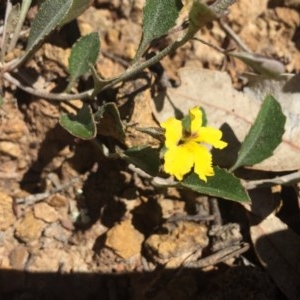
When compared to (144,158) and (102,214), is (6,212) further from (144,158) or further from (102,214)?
(144,158)

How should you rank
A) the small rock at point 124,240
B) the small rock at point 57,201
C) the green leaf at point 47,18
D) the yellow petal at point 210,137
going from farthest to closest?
1. the small rock at point 57,201
2. the small rock at point 124,240
3. the yellow petal at point 210,137
4. the green leaf at point 47,18

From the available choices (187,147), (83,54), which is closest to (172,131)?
(187,147)

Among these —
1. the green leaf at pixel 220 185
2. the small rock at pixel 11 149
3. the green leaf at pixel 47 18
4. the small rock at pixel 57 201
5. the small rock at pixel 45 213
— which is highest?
the green leaf at pixel 47 18

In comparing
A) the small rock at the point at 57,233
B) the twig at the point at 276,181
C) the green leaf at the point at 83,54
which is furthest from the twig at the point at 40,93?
the twig at the point at 276,181

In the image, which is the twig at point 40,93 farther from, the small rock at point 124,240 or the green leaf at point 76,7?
the small rock at point 124,240

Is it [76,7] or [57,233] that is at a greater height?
[76,7]

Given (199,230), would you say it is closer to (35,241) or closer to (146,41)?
(35,241)
